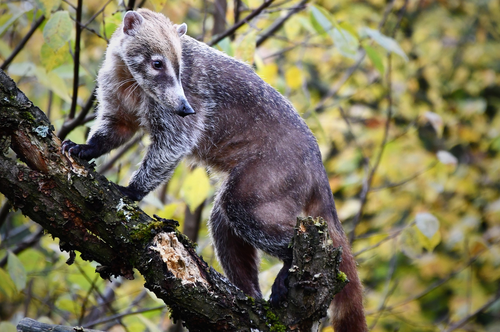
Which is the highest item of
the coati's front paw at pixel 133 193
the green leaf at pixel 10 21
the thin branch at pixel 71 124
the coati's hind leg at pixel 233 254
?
the green leaf at pixel 10 21

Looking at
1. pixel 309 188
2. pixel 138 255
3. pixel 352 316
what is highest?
pixel 309 188

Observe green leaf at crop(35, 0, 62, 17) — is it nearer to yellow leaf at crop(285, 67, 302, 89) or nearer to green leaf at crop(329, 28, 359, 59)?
green leaf at crop(329, 28, 359, 59)

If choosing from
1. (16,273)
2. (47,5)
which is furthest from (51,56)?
(16,273)

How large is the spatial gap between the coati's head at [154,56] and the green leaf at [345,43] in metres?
1.75

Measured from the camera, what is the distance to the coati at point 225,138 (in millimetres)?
4852

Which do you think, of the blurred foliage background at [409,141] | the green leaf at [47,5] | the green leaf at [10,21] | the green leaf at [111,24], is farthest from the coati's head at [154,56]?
the blurred foliage background at [409,141]

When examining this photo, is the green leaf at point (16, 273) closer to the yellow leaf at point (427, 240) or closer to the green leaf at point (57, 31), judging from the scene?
the green leaf at point (57, 31)

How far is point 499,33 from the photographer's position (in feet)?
40.7

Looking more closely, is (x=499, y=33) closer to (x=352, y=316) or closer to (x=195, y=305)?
(x=352, y=316)

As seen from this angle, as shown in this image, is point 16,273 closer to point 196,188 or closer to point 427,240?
point 196,188

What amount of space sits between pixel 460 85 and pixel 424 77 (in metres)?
0.91

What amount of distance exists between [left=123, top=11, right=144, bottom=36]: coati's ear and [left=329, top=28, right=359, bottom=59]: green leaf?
2120mm

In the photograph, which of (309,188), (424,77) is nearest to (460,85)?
(424,77)

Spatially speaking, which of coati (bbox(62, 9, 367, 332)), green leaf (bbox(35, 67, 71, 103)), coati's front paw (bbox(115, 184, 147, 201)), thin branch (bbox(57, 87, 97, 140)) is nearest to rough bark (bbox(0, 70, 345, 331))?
coati (bbox(62, 9, 367, 332))
